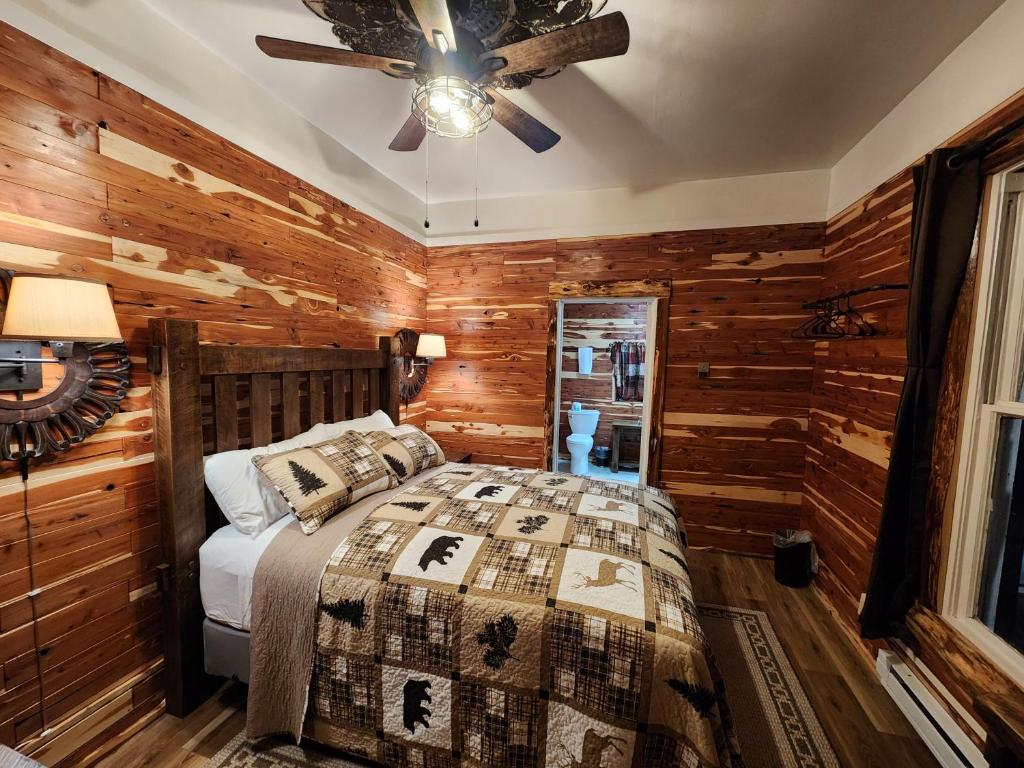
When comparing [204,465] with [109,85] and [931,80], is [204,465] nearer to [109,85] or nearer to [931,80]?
[109,85]

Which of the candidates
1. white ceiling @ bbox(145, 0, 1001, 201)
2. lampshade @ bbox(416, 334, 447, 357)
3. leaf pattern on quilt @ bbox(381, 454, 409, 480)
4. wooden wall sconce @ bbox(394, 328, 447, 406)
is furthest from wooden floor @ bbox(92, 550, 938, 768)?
white ceiling @ bbox(145, 0, 1001, 201)

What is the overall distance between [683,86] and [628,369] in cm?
351

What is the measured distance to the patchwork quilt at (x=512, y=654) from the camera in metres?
1.07

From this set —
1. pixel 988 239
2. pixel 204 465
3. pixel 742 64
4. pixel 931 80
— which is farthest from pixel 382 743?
pixel 931 80

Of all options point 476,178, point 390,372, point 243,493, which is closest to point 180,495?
point 243,493

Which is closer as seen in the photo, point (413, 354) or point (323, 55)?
point (323, 55)

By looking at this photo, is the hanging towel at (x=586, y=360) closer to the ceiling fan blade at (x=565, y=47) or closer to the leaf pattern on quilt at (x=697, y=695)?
the ceiling fan blade at (x=565, y=47)

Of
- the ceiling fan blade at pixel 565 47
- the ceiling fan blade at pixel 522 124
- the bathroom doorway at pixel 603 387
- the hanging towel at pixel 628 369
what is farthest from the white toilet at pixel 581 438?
the ceiling fan blade at pixel 565 47

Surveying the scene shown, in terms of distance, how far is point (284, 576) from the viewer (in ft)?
4.56

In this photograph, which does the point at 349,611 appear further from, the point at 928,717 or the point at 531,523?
the point at 928,717

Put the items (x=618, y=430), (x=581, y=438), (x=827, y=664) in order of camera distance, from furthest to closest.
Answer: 1. (x=618, y=430)
2. (x=581, y=438)
3. (x=827, y=664)

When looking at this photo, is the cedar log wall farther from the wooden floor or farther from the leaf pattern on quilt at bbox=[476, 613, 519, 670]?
the leaf pattern on quilt at bbox=[476, 613, 519, 670]

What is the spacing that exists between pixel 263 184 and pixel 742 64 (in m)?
2.31

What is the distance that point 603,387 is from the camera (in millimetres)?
5215
